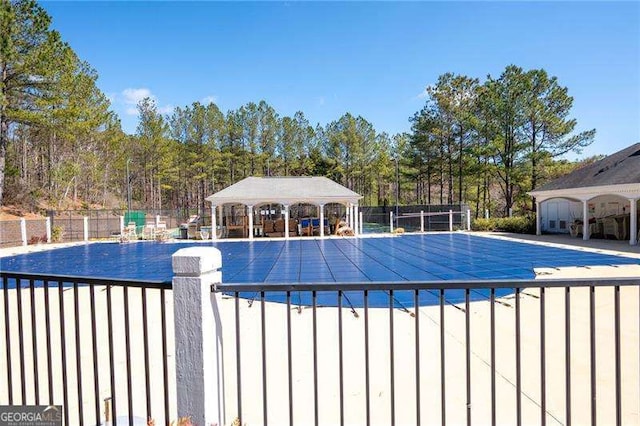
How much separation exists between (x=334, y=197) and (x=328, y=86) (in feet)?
34.1

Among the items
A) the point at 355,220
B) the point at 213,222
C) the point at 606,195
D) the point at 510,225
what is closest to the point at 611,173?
the point at 606,195

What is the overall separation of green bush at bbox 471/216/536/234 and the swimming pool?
20.9 feet

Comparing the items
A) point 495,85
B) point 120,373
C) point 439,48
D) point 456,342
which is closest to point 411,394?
point 456,342

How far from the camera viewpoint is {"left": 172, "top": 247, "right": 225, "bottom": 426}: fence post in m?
2.20

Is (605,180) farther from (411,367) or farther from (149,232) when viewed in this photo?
(149,232)

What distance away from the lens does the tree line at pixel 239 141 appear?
Result: 21.4m

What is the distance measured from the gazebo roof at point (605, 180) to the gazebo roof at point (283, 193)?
1171cm

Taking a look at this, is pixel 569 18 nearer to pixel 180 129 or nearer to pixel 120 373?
pixel 120 373

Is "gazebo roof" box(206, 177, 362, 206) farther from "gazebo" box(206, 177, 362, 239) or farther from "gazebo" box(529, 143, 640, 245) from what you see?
"gazebo" box(529, 143, 640, 245)

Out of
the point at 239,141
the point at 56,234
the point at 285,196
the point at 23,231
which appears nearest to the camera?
the point at 23,231

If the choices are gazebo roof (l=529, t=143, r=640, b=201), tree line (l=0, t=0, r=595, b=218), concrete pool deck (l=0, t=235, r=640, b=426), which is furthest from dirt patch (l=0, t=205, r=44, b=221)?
gazebo roof (l=529, t=143, r=640, b=201)

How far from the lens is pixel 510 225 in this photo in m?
25.3

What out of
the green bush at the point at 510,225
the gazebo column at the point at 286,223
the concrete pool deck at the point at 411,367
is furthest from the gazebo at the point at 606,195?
the gazebo column at the point at 286,223

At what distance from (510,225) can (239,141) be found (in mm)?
31969
